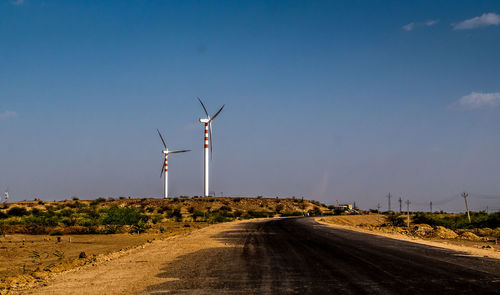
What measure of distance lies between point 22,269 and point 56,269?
1799 mm

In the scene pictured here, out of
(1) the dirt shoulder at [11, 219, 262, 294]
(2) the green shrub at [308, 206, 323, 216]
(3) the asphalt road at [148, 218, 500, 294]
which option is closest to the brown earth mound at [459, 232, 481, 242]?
(3) the asphalt road at [148, 218, 500, 294]

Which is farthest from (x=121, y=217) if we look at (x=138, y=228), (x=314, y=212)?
(x=314, y=212)

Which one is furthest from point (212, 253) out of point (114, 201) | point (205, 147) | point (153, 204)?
point (114, 201)

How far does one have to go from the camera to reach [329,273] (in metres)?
12.3

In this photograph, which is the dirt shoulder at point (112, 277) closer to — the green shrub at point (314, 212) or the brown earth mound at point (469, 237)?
the brown earth mound at point (469, 237)

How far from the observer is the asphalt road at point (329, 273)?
10.2 m

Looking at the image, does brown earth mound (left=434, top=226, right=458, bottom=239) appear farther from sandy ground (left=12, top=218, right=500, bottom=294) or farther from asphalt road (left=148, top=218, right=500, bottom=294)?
sandy ground (left=12, top=218, right=500, bottom=294)

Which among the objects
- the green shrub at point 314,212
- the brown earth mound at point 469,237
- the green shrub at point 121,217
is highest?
Answer: the green shrub at point 121,217

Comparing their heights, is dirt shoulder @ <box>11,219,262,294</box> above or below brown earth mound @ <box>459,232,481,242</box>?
above

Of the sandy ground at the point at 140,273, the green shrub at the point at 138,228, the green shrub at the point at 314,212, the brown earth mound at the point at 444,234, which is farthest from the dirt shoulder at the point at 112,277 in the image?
the green shrub at the point at 314,212

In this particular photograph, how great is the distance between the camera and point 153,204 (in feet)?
310

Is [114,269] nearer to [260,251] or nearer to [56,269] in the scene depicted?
[56,269]

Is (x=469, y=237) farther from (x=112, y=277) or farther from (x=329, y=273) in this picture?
(x=112, y=277)

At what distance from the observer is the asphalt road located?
33.4ft
